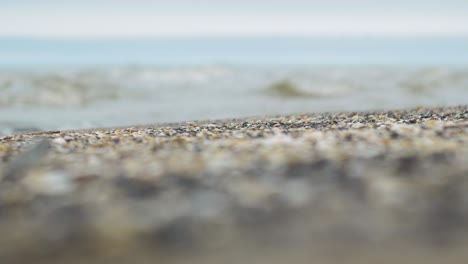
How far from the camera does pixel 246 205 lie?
353 cm

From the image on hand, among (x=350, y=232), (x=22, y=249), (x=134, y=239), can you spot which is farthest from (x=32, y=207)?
(x=350, y=232)

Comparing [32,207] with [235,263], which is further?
[32,207]

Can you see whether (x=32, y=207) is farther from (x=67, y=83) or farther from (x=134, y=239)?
(x=67, y=83)

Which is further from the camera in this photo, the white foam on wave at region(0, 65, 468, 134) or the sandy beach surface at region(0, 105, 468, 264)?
the white foam on wave at region(0, 65, 468, 134)

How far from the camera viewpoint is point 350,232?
301 cm

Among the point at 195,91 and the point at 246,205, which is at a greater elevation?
the point at 195,91

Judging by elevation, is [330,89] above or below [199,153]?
above

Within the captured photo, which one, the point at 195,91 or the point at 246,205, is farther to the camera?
the point at 195,91

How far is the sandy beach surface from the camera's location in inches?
113

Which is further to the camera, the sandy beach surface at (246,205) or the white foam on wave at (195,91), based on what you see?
the white foam on wave at (195,91)

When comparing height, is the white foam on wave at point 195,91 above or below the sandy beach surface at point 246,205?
above

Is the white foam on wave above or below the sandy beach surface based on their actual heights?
above

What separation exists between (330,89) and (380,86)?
5.55 m

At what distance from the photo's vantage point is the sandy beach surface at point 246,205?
2871 mm
